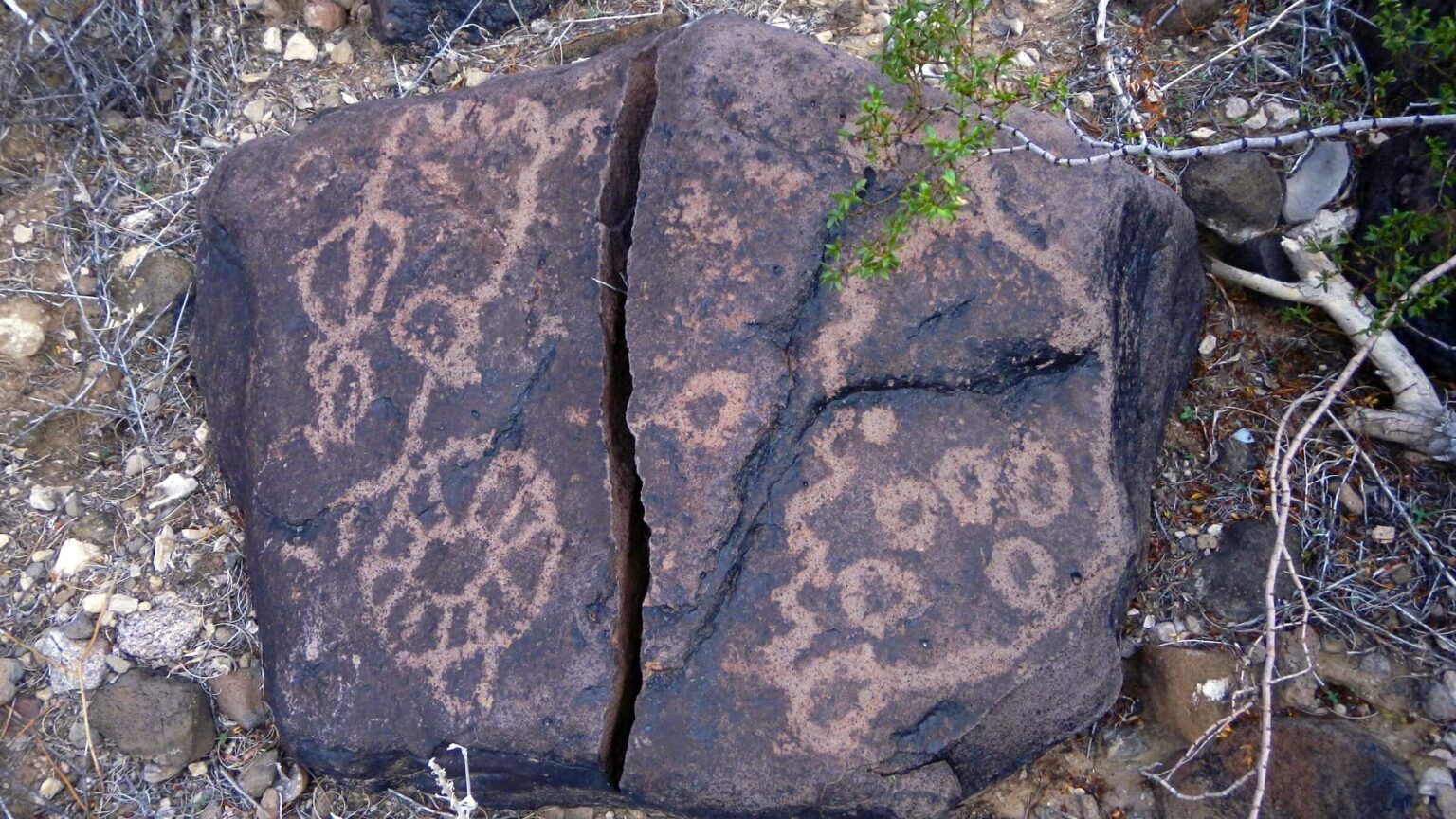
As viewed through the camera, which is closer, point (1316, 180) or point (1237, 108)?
point (1316, 180)

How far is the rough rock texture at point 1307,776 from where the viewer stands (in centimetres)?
219

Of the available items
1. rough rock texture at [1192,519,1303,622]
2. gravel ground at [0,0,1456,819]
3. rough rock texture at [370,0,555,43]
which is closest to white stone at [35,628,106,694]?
gravel ground at [0,0,1456,819]

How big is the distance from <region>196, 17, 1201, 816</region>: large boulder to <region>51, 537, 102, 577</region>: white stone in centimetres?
75

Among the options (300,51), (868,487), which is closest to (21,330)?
(300,51)

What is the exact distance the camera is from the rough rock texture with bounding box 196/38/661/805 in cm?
207

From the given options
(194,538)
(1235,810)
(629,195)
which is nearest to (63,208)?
(194,538)

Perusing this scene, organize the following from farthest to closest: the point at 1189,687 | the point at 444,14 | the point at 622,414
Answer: the point at 444,14 → the point at 1189,687 → the point at 622,414

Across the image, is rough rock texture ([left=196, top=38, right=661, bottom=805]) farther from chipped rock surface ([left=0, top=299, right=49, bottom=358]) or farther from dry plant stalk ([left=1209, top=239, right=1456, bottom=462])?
dry plant stalk ([left=1209, top=239, right=1456, bottom=462])

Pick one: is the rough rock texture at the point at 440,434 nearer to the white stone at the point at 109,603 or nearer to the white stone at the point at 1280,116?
the white stone at the point at 109,603

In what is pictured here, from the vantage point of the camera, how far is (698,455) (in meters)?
2.01

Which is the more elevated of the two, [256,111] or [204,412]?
[256,111]

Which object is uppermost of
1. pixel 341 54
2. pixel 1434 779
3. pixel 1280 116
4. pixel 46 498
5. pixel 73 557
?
pixel 341 54

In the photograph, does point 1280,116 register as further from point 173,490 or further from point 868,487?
point 173,490

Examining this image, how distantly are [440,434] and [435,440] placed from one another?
1 cm
